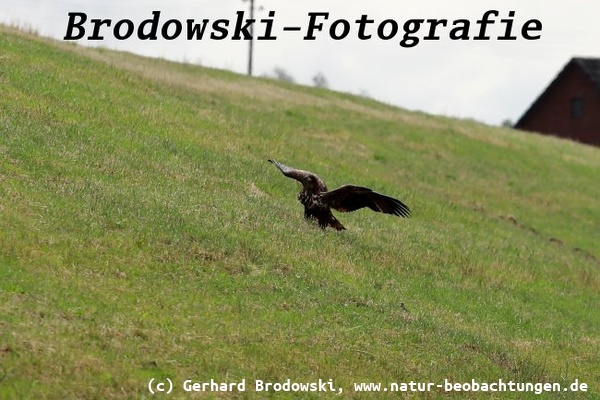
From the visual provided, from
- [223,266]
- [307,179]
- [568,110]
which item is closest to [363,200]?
[307,179]

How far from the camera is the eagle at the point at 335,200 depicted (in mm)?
18422

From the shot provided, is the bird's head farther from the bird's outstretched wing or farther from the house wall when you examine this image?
the house wall

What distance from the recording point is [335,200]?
18.9 meters

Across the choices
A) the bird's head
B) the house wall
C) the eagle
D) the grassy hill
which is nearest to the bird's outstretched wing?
the eagle

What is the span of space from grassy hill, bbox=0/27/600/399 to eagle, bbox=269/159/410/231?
0.38 meters

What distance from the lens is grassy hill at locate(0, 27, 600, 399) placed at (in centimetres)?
1223

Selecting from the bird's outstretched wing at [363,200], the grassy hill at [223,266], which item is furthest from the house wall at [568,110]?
the bird's outstretched wing at [363,200]

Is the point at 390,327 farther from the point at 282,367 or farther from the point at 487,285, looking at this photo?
the point at 487,285

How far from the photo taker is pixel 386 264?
19203 mm

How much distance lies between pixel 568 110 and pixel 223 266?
59616 mm

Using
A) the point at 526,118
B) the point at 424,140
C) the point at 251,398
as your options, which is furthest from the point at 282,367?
the point at 526,118

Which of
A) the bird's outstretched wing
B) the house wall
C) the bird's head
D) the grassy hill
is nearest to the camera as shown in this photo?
the grassy hill

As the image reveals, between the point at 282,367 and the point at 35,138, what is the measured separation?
26.6 ft

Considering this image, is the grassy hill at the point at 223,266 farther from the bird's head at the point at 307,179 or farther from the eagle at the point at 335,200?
the bird's head at the point at 307,179
